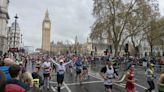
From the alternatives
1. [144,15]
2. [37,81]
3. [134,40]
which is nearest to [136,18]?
[144,15]

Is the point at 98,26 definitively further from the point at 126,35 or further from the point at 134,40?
the point at 134,40

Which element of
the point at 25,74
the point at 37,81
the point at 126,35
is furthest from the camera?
the point at 126,35

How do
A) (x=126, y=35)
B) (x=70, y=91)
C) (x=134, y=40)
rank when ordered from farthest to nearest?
(x=134, y=40) → (x=126, y=35) → (x=70, y=91)

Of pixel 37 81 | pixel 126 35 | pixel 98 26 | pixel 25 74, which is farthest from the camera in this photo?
pixel 126 35

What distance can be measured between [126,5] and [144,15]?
3.82m

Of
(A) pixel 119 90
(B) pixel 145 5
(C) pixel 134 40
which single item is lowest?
(A) pixel 119 90

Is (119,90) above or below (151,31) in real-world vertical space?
below

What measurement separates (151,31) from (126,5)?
29.5 ft

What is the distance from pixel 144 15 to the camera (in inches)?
2847

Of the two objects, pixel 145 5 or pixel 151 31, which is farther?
pixel 151 31

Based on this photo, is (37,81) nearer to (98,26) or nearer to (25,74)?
(25,74)

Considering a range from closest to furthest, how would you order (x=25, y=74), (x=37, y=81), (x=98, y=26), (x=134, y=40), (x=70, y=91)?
(x=25, y=74), (x=37, y=81), (x=70, y=91), (x=98, y=26), (x=134, y=40)

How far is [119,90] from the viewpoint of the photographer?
2078 cm

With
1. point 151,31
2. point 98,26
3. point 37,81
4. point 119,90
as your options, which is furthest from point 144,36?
point 37,81
